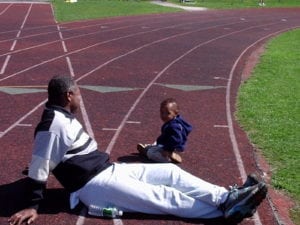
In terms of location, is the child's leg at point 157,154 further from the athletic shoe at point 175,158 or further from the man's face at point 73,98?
the man's face at point 73,98

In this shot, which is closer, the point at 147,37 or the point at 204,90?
the point at 204,90

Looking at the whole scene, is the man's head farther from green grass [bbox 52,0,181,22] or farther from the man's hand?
green grass [bbox 52,0,181,22]

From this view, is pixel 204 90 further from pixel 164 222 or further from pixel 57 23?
pixel 57 23

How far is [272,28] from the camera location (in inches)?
971

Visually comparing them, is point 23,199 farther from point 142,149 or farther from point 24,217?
point 142,149

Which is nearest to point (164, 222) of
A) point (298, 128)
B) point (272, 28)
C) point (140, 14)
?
point (298, 128)

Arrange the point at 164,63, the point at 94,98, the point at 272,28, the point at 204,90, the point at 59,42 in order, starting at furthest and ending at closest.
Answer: the point at 272,28 → the point at 59,42 → the point at 164,63 → the point at 204,90 → the point at 94,98

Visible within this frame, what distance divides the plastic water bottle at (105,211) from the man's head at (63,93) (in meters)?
0.88

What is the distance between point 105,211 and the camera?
16.1 feet

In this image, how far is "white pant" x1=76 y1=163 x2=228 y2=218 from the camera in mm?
4922

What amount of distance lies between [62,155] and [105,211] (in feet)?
1.95

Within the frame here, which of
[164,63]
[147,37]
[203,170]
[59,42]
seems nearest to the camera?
[203,170]

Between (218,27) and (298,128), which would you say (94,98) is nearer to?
(298,128)

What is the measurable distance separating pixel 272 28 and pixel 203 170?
19468 millimetres
